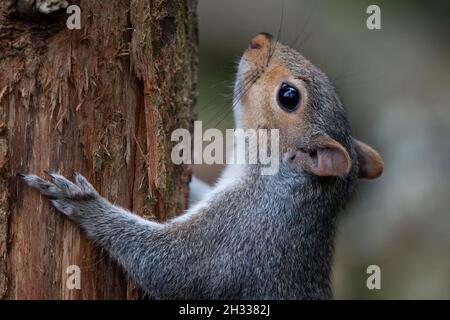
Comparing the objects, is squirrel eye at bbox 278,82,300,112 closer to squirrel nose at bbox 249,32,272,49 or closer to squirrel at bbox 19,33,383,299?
squirrel at bbox 19,33,383,299

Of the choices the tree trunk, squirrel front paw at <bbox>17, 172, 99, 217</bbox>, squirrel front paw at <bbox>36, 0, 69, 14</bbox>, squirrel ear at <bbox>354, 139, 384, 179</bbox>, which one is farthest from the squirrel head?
squirrel front paw at <bbox>36, 0, 69, 14</bbox>

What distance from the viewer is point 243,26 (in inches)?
383

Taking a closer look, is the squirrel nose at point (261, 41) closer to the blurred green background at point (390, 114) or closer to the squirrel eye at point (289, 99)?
the squirrel eye at point (289, 99)

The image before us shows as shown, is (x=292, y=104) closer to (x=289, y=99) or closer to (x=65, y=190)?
(x=289, y=99)

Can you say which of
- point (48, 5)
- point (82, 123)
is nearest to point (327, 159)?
point (82, 123)

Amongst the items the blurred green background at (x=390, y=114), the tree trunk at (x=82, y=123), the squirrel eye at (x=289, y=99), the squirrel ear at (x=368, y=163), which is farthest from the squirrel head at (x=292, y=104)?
the blurred green background at (x=390, y=114)

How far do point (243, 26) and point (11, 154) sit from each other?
6476 millimetres

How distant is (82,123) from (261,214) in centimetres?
127

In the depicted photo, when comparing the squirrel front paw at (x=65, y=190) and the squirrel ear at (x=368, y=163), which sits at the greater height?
the squirrel ear at (x=368, y=163)

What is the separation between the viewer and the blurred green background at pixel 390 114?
827 centimetres

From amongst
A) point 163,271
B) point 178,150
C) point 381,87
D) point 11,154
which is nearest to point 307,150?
point 178,150

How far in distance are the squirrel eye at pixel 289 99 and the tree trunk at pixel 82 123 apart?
724 mm

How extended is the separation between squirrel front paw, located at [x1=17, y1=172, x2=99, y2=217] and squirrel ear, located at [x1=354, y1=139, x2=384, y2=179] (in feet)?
6.65

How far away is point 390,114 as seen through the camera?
28.4 ft
